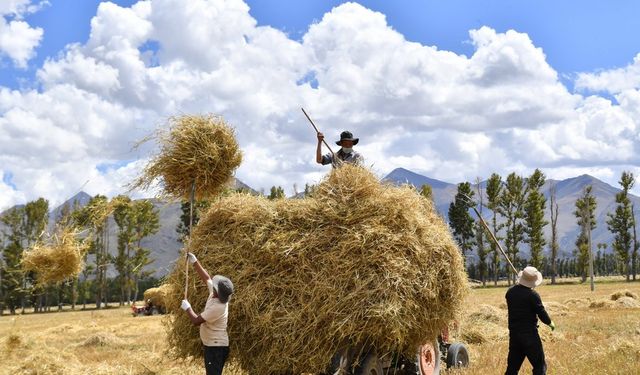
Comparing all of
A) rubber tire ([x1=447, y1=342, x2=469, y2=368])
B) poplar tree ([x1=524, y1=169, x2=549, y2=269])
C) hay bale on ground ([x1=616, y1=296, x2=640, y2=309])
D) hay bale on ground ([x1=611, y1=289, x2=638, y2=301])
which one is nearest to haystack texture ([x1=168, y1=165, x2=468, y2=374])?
rubber tire ([x1=447, y1=342, x2=469, y2=368])

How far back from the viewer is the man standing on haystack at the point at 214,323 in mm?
7012

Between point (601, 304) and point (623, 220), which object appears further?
point (623, 220)

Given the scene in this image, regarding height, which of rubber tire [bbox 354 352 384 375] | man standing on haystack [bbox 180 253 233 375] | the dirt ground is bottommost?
the dirt ground

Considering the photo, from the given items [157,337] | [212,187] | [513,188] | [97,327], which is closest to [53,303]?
[513,188]

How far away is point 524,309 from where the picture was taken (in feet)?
25.6

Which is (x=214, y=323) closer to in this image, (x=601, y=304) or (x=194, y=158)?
(x=194, y=158)

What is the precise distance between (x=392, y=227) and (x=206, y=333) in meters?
2.52

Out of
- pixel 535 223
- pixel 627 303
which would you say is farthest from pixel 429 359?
pixel 535 223

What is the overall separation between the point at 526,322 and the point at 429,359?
1.55m

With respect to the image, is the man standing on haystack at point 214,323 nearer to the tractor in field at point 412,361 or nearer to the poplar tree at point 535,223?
the tractor in field at point 412,361

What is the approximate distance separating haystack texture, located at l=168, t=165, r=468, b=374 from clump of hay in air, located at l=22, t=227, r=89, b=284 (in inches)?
133

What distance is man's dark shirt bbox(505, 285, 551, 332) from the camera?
25.4 feet

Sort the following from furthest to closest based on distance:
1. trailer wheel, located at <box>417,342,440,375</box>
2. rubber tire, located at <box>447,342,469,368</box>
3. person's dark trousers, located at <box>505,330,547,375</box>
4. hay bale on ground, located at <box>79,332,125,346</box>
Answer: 1. hay bale on ground, located at <box>79,332,125,346</box>
2. rubber tire, located at <box>447,342,469,368</box>
3. trailer wheel, located at <box>417,342,440,375</box>
4. person's dark trousers, located at <box>505,330,547,375</box>

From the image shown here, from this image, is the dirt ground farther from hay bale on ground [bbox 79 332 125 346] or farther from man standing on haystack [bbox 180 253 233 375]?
man standing on haystack [bbox 180 253 233 375]
